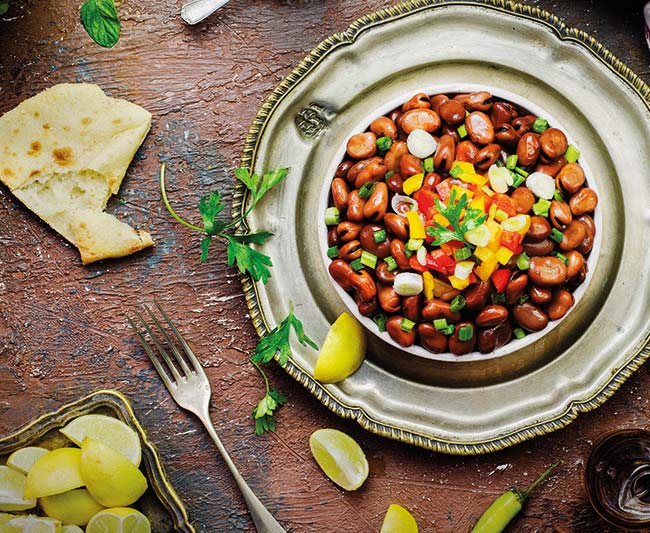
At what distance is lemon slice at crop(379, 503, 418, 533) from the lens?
2.45 metres

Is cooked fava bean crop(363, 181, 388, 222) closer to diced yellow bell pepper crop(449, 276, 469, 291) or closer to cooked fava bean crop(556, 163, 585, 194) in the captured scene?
diced yellow bell pepper crop(449, 276, 469, 291)

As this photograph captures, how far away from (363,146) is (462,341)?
0.67 m

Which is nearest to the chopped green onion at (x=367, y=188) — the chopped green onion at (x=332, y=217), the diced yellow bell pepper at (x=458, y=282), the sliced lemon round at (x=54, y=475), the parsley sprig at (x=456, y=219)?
the chopped green onion at (x=332, y=217)

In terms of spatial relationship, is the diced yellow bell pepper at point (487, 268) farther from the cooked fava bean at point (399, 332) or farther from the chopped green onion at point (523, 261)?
the cooked fava bean at point (399, 332)

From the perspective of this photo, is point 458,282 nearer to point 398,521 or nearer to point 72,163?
point 398,521

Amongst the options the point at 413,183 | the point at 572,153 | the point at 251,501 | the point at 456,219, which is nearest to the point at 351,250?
the point at 413,183

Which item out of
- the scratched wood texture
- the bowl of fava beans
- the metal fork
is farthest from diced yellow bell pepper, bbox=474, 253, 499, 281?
the metal fork

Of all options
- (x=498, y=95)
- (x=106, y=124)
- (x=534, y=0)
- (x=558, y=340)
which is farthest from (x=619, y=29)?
(x=106, y=124)

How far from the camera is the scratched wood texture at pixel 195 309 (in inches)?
97.3

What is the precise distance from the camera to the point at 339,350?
232 cm

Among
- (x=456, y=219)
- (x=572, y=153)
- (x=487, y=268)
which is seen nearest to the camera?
(x=456, y=219)

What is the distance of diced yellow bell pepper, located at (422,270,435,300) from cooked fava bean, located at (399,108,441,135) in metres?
0.44

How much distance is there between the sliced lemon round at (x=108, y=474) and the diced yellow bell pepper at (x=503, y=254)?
130 centimetres

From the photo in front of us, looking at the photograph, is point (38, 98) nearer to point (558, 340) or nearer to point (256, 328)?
point (256, 328)
